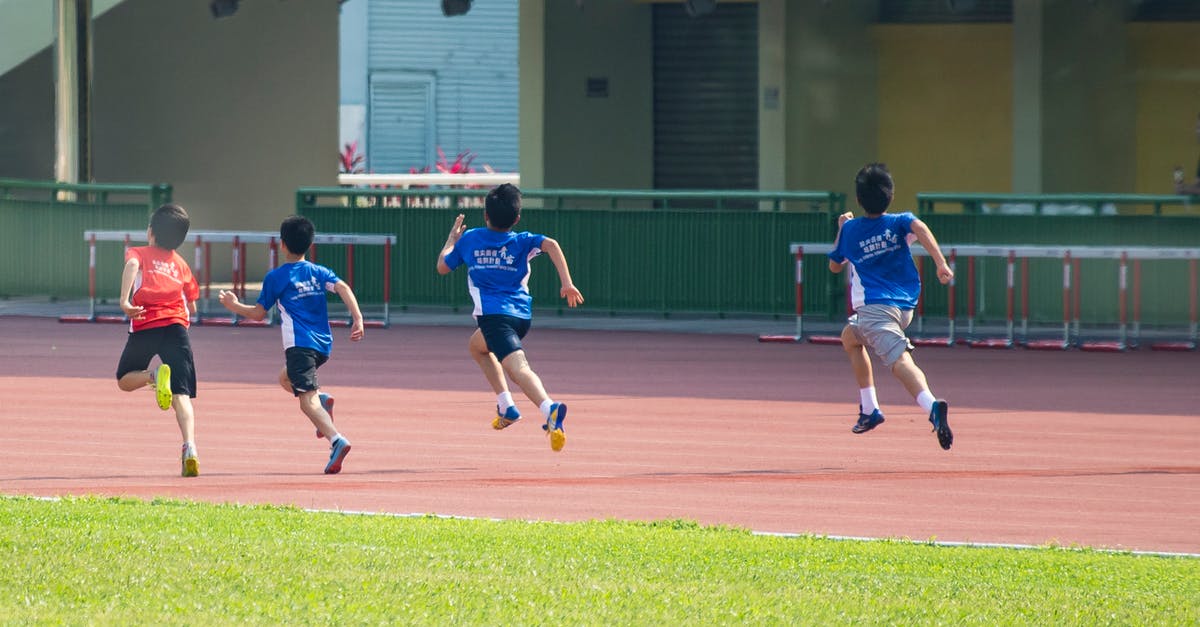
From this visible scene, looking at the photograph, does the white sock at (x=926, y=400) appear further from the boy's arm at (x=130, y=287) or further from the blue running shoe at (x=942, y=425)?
the boy's arm at (x=130, y=287)

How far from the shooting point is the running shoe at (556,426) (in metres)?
11.6

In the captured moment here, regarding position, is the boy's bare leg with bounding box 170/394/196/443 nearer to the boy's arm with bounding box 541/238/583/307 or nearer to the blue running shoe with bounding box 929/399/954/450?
the boy's arm with bounding box 541/238/583/307

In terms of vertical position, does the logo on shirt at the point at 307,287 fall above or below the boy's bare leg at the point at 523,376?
above

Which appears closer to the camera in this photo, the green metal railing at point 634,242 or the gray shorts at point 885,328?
the gray shorts at point 885,328

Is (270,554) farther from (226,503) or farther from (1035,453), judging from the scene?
(1035,453)

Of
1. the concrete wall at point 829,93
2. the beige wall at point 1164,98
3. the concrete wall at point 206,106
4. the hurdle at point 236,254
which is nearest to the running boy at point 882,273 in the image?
the hurdle at point 236,254

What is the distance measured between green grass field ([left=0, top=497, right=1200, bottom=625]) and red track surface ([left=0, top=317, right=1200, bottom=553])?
946mm

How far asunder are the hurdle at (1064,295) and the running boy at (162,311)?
10315 mm

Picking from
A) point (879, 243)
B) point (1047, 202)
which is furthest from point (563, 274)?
point (1047, 202)

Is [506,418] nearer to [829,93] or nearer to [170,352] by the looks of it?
[170,352]

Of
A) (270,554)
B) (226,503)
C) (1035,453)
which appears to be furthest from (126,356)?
(1035,453)

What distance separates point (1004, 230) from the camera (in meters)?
22.0

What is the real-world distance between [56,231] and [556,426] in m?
15.1

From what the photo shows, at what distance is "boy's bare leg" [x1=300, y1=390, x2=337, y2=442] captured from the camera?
11.3m
